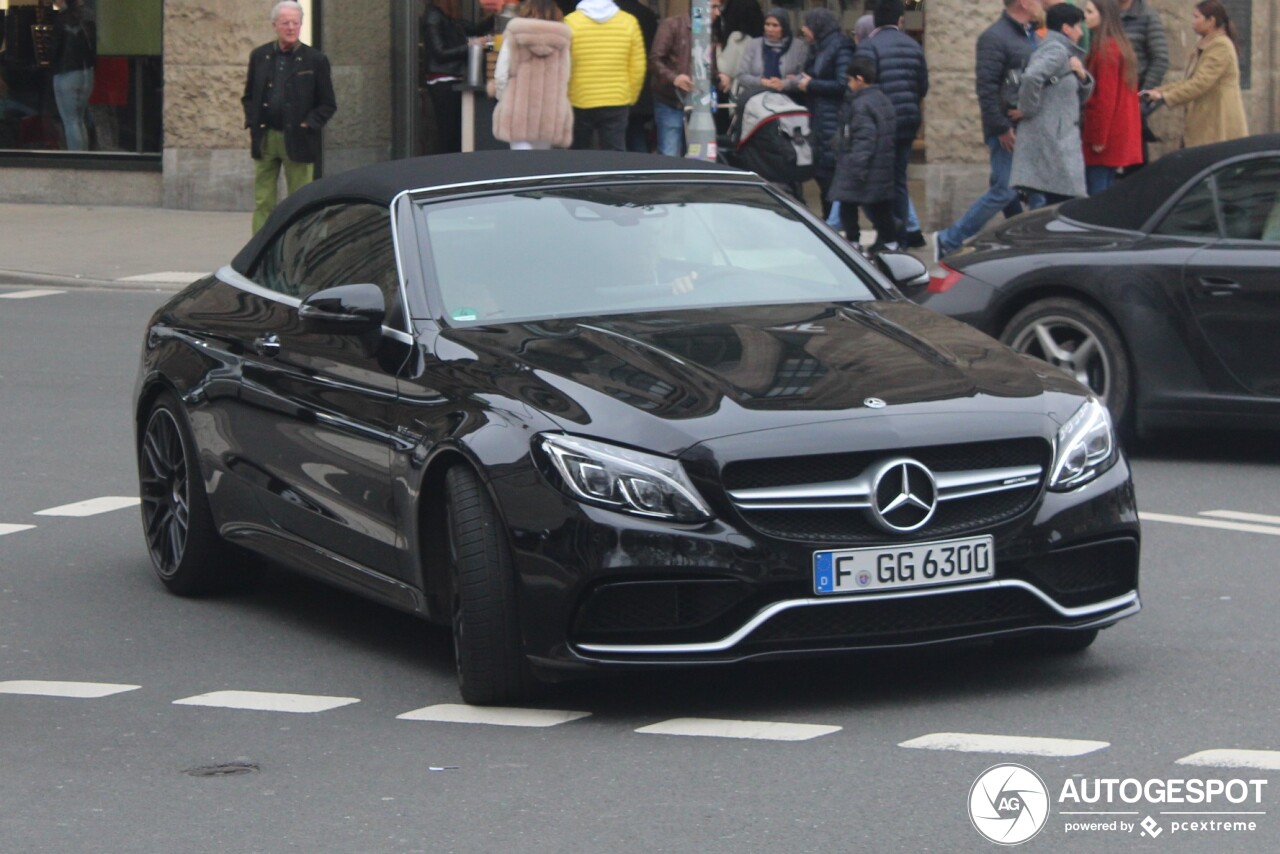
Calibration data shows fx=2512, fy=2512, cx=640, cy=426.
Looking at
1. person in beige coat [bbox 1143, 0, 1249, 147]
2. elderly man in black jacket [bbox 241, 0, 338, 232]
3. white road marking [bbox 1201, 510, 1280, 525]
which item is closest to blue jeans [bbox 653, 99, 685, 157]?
elderly man in black jacket [bbox 241, 0, 338, 232]

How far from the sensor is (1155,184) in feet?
35.8

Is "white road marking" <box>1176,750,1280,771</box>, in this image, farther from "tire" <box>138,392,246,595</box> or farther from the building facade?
the building facade

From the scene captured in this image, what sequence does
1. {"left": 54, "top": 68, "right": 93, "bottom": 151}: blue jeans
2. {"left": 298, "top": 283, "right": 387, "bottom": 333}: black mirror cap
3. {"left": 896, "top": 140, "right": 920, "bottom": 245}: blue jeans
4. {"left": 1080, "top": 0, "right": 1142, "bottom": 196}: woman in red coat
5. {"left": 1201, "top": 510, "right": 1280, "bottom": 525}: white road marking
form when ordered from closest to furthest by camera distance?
{"left": 298, "top": 283, "right": 387, "bottom": 333}: black mirror cap
{"left": 1201, "top": 510, "right": 1280, "bottom": 525}: white road marking
{"left": 1080, "top": 0, "right": 1142, "bottom": 196}: woman in red coat
{"left": 896, "top": 140, "right": 920, "bottom": 245}: blue jeans
{"left": 54, "top": 68, "right": 93, "bottom": 151}: blue jeans

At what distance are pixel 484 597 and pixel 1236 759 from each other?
6.15ft

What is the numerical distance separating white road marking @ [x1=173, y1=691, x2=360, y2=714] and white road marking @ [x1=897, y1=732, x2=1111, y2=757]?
5.29 feet

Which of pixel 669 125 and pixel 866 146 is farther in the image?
pixel 669 125

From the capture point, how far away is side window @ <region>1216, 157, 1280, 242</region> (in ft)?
34.3

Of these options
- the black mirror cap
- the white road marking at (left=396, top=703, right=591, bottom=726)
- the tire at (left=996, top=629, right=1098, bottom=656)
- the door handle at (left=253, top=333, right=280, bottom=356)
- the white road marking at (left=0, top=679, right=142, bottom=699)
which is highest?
the black mirror cap

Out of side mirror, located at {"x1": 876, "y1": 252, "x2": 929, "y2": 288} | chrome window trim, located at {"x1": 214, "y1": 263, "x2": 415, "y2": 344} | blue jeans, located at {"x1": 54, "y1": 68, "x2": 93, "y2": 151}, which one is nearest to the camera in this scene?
chrome window trim, located at {"x1": 214, "y1": 263, "x2": 415, "y2": 344}

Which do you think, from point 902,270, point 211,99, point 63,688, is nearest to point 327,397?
point 63,688

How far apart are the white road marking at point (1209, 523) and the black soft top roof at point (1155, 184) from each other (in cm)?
187

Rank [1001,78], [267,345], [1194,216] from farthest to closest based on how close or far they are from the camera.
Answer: [1001,78]
[1194,216]
[267,345]

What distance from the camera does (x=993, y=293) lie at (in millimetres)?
11180

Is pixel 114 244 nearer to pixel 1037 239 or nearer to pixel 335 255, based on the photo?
pixel 1037 239
